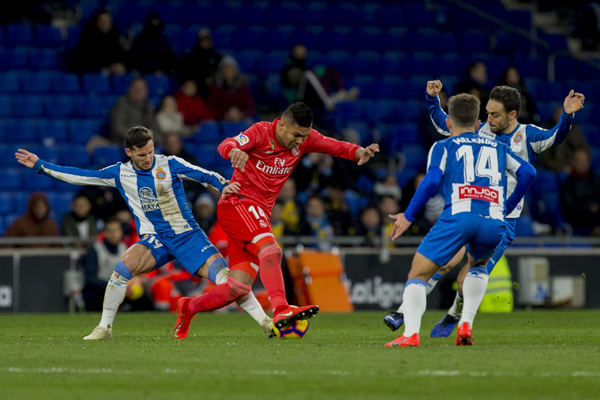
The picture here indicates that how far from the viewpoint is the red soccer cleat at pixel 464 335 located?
683 centimetres

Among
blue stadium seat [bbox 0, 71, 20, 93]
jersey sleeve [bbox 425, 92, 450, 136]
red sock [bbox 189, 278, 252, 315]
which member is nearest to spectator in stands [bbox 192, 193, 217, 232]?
blue stadium seat [bbox 0, 71, 20, 93]

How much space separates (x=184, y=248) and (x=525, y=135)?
3148mm

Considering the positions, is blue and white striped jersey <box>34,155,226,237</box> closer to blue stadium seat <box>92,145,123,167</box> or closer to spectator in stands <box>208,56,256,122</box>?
blue stadium seat <box>92,145,123,167</box>

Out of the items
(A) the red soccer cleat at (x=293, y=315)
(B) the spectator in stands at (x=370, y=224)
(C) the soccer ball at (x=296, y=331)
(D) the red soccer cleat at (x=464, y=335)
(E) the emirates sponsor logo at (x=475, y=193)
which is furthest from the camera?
(B) the spectator in stands at (x=370, y=224)

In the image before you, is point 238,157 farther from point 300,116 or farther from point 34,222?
point 34,222

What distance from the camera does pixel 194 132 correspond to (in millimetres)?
16266

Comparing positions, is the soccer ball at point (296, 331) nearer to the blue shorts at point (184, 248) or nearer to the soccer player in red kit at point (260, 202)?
the soccer player in red kit at point (260, 202)

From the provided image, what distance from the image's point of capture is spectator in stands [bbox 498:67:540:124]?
16.9 m

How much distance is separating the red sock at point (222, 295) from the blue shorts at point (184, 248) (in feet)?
1.27

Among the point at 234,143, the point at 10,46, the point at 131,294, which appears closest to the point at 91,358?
the point at 234,143

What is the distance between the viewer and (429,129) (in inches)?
664

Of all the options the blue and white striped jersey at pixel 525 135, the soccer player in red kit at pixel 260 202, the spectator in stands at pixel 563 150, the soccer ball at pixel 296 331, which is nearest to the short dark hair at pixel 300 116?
the soccer player in red kit at pixel 260 202

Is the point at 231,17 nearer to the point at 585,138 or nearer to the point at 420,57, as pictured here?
the point at 420,57

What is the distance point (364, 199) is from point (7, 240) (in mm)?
5776
